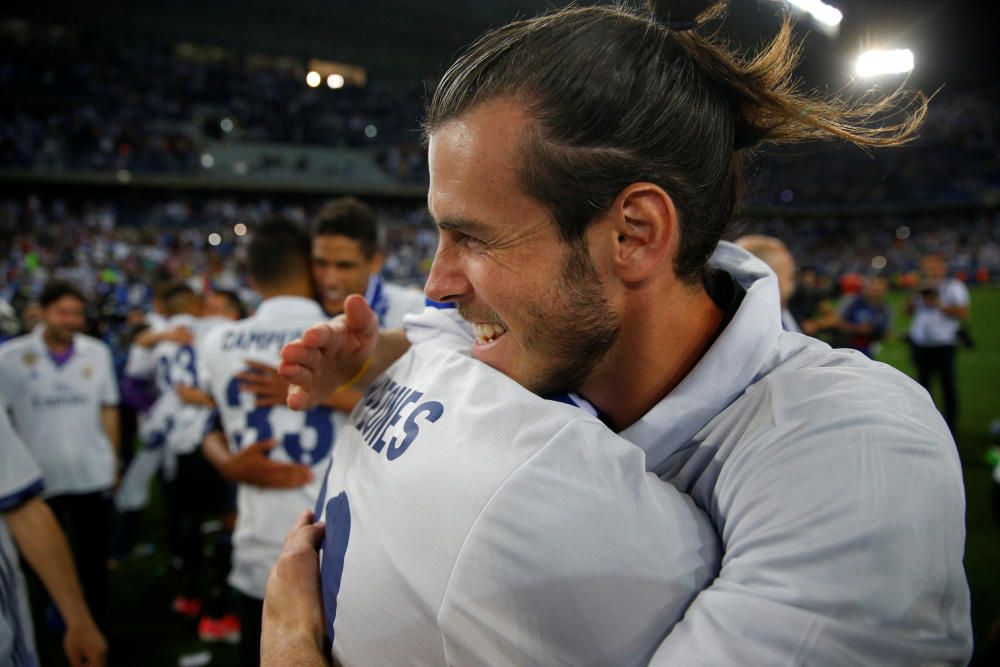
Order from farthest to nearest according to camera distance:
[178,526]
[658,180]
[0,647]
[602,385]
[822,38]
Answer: [178,526]
[0,647]
[822,38]
[602,385]
[658,180]

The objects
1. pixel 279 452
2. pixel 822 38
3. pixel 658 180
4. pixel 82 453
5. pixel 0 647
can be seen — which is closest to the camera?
pixel 658 180

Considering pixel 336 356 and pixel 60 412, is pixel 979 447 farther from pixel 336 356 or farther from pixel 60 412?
pixel 60 412

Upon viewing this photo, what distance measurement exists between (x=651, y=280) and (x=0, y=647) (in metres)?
1.89

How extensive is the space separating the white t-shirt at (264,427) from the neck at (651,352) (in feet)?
5.59

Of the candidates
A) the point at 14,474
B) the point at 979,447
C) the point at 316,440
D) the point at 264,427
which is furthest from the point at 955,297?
the point at 14,474

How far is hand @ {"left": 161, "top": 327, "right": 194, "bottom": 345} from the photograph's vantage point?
4.94 metres

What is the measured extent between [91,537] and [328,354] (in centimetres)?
361

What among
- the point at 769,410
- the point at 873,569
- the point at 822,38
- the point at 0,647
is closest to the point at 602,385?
the point at 769,410

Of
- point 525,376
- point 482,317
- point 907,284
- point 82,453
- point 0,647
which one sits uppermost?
point 482,317

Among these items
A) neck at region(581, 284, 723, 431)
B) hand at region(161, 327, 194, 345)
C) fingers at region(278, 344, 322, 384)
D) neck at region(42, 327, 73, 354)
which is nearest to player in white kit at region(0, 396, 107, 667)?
fingers at region(278, 344, 322, 384)

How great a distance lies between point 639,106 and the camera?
3.90 ft

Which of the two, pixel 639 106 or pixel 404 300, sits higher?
pixel 639 106

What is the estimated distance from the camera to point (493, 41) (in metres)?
1.32

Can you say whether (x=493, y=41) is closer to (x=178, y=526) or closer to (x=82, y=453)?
(x=82, y=453)
